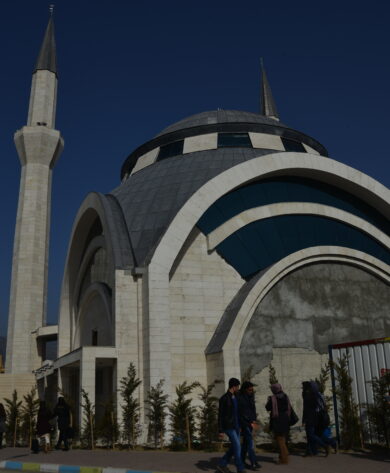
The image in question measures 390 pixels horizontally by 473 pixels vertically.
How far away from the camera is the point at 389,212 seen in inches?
890

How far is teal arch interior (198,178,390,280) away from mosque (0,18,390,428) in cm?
5

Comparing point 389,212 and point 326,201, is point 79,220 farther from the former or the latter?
point 389,212

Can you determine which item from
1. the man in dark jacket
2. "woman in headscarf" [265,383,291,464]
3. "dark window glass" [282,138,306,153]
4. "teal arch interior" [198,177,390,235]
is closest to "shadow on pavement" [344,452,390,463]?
"woman in headscarf" [265,383,291,464]

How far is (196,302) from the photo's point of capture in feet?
61.2

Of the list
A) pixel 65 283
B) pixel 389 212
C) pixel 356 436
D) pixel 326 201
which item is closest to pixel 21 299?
pixel 65 283

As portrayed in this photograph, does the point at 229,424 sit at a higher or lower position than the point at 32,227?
lower

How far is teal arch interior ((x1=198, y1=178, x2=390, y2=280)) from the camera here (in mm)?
19547

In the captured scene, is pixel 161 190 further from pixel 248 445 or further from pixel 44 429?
pixel 248 445

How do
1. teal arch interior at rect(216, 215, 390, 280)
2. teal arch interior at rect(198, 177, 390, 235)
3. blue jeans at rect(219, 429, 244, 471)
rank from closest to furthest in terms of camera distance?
blue jeans at rect(219, 429, 244, 471)
teal arch interior at rect(216, 215, 390, 280)
teal arch interior at rect(198, 177, 390, 235)

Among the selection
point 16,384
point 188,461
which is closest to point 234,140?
point 16,384

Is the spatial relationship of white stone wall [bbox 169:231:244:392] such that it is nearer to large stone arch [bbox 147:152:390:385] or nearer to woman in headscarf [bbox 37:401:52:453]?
large stone arch [bbox 147:152:390:385]

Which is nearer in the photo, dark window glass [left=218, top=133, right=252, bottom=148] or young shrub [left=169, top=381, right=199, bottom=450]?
young shrub [left=169, top=381, right=199, bottom=450]

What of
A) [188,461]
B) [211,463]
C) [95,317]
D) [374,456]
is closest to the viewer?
[211,463]

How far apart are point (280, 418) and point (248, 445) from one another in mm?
749
